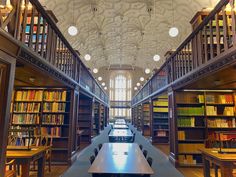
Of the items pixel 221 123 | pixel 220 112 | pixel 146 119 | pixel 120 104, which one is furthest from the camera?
pixel 120 104

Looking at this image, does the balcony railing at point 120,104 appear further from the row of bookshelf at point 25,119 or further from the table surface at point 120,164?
the table surface at point 120,164

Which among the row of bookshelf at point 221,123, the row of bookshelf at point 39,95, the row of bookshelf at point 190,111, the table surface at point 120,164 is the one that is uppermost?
the row of bookshelf at point 39,95

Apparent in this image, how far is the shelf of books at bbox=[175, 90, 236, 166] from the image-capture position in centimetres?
533

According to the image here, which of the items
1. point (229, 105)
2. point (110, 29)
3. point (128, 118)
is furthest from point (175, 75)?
point (128, 118)

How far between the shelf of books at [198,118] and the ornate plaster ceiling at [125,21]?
569 centimetres

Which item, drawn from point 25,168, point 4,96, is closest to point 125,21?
point 25,168

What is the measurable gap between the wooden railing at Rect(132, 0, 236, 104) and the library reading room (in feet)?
0.06

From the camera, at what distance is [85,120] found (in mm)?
8719

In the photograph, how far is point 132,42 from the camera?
54.7ft

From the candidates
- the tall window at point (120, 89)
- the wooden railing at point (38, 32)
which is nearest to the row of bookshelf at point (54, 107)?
the wooden railing at point (38, 32)

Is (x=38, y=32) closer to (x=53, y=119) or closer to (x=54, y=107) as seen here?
A: (x=54, y=107)

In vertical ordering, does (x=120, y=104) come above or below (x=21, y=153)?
above

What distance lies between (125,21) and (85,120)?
24.7 feet

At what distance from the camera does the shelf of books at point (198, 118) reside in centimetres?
533
